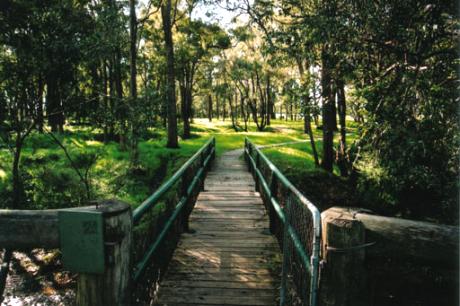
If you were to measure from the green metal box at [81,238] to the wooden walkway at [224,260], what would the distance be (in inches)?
79.4

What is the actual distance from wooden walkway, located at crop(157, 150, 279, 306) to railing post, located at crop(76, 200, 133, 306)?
1793mm

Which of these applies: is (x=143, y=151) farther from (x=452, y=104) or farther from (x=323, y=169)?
(x=452, y=104)

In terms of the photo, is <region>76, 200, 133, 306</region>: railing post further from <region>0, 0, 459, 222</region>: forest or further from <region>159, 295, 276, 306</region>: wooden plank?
<region>0, 0, 459, 222</region>: forest

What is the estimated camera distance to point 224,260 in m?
4.78

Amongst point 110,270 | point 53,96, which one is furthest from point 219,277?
point 53,96

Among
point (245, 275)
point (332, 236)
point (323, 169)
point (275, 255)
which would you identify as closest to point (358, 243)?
point (332, 236)

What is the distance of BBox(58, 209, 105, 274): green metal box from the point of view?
1969mm

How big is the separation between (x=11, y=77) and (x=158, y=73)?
23116 mm

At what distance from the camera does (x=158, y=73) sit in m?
29.5

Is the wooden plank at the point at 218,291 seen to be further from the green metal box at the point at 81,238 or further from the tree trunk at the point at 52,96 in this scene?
the tree trunk at the point at 52,96

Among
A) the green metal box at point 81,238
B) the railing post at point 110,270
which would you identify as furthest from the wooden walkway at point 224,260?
the green metal box at point 81,238

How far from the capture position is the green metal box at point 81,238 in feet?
6.46

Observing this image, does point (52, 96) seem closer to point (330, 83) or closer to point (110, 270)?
point (330, 83)

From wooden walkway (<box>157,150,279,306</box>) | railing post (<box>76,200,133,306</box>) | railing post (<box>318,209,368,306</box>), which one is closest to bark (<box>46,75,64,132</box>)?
wooden walkway (<box>157,150,279,306</box>)
